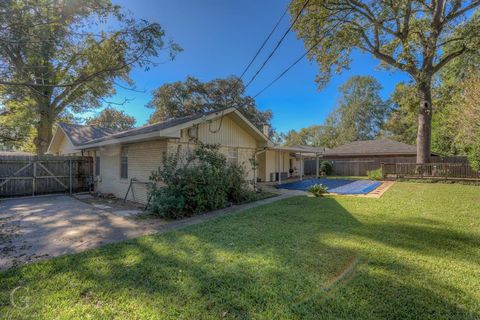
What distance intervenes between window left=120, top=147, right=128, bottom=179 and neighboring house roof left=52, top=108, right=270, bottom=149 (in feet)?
2.08

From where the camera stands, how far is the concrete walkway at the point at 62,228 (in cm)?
427

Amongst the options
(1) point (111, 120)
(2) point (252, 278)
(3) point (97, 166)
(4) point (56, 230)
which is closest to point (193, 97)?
(1) point (111, 120)

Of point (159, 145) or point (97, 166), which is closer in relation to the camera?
point (159, 145)

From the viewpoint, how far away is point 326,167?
2466cm

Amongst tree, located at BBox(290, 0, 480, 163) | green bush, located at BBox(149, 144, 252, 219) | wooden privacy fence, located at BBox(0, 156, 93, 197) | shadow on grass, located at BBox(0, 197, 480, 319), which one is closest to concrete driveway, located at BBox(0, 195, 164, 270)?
shadow on grass, located at BBox(0, 197, 480, 319)

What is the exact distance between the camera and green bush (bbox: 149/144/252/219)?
22.0ft

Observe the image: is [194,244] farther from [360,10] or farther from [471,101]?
[471,101]

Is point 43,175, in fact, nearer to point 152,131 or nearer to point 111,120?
point 152,131

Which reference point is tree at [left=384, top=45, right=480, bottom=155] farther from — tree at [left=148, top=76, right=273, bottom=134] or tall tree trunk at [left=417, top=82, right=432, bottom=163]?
tree at [left=148, top=76, right=273, bottom=134]

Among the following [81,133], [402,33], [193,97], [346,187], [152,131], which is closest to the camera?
[152,131]

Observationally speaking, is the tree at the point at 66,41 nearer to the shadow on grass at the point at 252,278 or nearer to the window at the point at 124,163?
the shadow on grass at the point at 252,278

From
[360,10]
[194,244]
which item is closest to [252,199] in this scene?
[194,244]

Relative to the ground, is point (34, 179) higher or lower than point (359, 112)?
lower

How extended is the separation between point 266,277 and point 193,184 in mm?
4364
